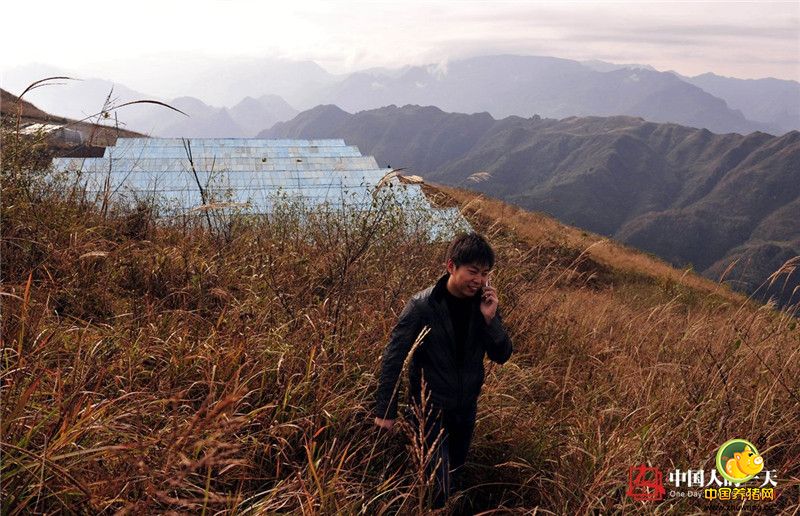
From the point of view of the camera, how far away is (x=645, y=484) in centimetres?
246

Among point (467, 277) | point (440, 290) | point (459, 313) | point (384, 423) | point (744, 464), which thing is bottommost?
point (744, 464)

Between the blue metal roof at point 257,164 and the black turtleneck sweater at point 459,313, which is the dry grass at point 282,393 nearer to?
the black turtleneck sweater at point 459,313

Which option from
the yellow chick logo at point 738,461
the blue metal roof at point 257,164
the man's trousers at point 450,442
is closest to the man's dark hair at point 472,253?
the man's trousers at point 450,442

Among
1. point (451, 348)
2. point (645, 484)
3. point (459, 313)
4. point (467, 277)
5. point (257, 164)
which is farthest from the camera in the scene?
point (257, 164)

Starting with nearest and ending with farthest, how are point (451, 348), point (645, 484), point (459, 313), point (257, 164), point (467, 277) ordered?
1. point (645, 484)
2. point (467, 277)
3. point (451, 348)
4. point (459, 313)
5. point (257, 164)

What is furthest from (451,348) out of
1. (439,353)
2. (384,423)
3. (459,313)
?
(384,423)

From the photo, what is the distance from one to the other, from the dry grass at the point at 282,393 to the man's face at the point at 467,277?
0.80 m

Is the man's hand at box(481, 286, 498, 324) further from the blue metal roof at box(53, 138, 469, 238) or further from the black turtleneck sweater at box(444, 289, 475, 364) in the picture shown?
the blue metal roof at box(53, 138, 469, 238)

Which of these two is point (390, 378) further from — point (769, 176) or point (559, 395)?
point (769, 176)

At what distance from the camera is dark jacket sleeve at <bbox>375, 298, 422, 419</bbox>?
2580 mm

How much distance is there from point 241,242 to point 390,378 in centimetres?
286

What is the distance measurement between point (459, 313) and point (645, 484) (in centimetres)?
121

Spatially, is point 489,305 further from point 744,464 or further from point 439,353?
point 744,464

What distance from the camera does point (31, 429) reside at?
188 cm
